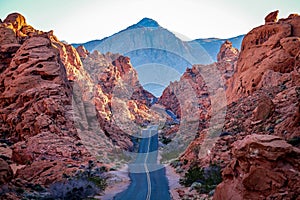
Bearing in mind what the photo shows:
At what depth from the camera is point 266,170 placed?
946 cm

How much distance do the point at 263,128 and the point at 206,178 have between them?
5137 millimetres

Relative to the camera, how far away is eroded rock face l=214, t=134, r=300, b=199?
29.3 feet

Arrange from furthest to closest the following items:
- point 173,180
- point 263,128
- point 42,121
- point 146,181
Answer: point 42,121, point 173,180, point 146,181, point 263,128

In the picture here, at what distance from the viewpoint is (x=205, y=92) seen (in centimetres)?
7331

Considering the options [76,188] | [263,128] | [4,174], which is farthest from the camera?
[263,128]

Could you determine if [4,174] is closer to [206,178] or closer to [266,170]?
[266,170]

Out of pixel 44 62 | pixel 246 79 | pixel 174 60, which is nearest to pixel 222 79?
pixel 246 79

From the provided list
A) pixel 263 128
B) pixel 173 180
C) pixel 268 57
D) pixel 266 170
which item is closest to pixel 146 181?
pixel 173 180

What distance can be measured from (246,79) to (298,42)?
6949mm

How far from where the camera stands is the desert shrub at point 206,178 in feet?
57.4

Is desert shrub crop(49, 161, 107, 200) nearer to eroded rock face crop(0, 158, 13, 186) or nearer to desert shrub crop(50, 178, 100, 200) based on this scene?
desert shrub crop(50, 178, 100, 200)

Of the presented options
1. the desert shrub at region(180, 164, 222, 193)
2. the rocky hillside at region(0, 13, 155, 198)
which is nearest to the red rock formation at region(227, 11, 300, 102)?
the desert shrub at region(180, 164, 222, 193)

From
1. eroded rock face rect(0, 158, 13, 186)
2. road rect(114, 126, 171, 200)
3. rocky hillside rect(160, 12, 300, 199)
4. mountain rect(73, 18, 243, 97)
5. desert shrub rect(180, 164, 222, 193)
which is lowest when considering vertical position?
road rect(114, 126, 171, 200)

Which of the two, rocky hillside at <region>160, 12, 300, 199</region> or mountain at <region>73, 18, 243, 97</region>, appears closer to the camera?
rocky hillside at <region>160, 12, 300, 199</region>
